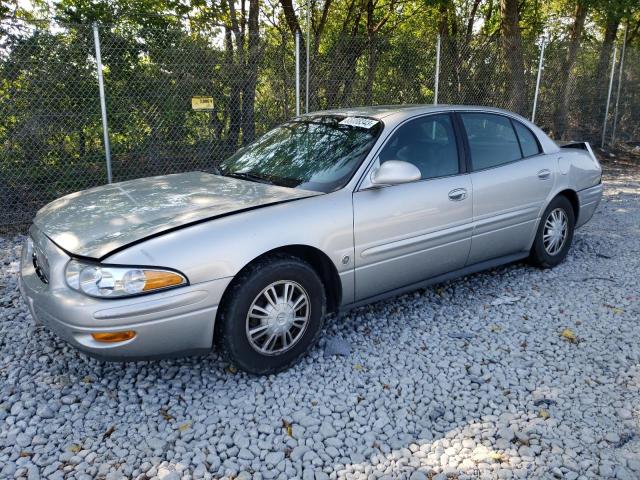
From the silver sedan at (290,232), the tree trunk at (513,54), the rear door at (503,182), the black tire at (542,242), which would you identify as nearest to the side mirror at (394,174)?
the silver sedan at (290,232)

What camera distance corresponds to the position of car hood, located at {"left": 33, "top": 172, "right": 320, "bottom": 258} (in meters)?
2.94

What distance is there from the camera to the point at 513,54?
10.4m

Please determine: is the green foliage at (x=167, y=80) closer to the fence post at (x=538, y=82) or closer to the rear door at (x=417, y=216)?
the fence post at (x=538, y=82)

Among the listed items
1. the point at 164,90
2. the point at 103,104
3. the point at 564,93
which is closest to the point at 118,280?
the point at 103,104

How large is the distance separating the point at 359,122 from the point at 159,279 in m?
1.99

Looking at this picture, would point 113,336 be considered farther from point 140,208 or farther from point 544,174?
point 544,174

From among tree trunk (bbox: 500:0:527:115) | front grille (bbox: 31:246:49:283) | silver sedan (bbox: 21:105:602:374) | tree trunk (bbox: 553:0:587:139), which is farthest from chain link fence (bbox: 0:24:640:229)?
front grille (bbox: 31:246:49:283)

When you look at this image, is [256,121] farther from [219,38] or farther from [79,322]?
[79,322]

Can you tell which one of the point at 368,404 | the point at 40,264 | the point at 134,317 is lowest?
the point at 368,404

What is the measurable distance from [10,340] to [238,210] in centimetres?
191

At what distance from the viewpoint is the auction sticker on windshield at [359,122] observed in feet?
12.9

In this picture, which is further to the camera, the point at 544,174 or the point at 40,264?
the point at 544,174

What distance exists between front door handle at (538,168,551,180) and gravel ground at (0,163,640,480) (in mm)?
1180

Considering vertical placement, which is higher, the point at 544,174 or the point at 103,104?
the point at 103,104
